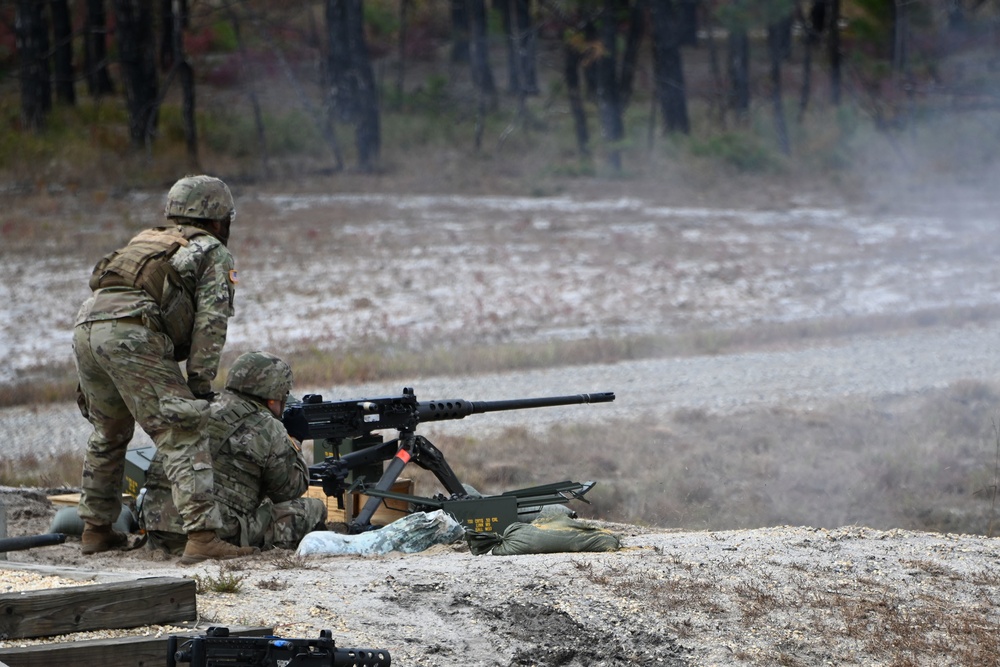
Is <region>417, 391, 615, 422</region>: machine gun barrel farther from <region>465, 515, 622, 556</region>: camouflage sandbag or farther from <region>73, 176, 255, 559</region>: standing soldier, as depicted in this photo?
<region>73, 176, 255, 559</region>: standing soldier

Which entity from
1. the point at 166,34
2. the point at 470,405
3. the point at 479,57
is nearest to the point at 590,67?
the point at 479,57

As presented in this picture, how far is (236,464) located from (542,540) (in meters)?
1.72

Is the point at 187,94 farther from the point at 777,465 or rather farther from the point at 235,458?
the point at 235,458

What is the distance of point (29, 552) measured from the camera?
24.0ft

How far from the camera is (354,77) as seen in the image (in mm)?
27375

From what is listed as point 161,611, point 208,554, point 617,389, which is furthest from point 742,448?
point 161,611

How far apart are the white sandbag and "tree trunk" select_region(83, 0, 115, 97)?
80.7 feet

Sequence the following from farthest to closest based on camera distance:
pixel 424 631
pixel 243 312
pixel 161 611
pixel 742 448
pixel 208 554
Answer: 1. pixel 243 312
2. pixel 742 448
3. pixel 208 554
4. pixel 424 631
5. pixel 161 611

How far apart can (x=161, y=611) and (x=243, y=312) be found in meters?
12.6

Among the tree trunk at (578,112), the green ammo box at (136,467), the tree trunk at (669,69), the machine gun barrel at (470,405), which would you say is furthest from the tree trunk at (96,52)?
the machine gun barrel at (470,405)

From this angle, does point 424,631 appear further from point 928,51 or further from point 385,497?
point 928,51

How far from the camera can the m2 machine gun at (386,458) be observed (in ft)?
Answer: 24.1

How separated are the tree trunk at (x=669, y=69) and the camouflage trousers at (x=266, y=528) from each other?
24.0m

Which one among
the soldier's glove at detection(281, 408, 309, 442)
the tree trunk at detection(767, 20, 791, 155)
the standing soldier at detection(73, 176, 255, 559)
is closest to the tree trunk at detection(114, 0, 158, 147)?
the tree trunk at detection(767, 20, 791, 155)
